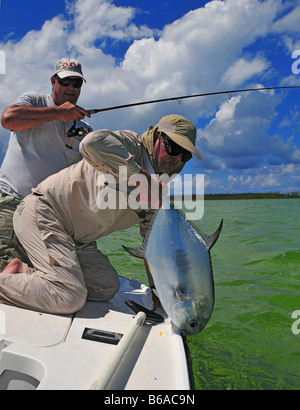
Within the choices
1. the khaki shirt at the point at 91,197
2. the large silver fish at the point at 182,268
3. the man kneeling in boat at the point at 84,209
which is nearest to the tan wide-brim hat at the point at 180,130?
the man kneeling in boat at the point at 84,209

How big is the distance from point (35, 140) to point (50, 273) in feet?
4.34

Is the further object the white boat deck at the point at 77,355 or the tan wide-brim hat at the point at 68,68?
the tan wide-brim hat at the point at 68,68

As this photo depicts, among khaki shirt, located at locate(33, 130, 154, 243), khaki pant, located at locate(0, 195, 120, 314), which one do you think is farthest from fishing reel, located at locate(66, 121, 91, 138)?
khaki pant, located at locate(0, 195, 120, 314)

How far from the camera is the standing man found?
298 cm

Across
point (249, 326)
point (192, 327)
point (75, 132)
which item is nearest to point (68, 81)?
point (75, 132)

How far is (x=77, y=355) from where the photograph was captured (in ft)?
5.92

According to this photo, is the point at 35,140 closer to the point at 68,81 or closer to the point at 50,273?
the point at 68,81

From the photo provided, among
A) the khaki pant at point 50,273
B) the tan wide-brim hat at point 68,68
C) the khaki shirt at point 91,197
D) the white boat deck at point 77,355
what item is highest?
the tan wide-brim hat at point 68,68

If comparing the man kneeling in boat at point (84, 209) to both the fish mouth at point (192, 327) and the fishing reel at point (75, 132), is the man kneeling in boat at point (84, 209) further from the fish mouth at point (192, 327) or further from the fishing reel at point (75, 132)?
the fish mouth at point (192, 327)

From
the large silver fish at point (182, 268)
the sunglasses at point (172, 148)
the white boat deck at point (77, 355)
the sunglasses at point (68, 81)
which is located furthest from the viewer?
the sunglasses at point (68, 81)

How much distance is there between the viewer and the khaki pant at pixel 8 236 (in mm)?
2924

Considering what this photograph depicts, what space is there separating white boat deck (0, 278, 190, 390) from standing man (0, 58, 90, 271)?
940 millimetres

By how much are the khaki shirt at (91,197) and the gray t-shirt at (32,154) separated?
1.59ft
